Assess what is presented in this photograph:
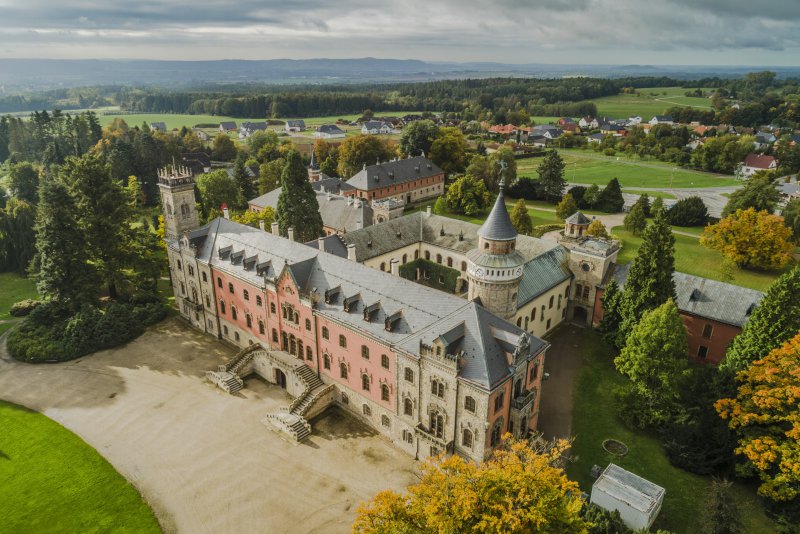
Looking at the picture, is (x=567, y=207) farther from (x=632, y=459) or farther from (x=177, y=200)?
(x=177, y=200)

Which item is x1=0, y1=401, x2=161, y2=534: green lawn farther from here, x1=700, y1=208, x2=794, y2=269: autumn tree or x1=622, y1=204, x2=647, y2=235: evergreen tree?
x1=622, y1=204, x2=647, y2=235: evergreen tree


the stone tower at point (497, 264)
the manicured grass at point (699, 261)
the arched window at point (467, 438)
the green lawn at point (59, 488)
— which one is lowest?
A: the green lawn at point (59, 488)

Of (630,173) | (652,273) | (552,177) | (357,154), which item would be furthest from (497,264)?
(630,173)

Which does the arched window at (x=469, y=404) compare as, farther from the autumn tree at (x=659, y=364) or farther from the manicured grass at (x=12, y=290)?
the manicured grass at (x=12, y=290)

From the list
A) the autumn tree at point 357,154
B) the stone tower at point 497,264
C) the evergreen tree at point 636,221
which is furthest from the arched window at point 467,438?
the autumn tree at point 357,154

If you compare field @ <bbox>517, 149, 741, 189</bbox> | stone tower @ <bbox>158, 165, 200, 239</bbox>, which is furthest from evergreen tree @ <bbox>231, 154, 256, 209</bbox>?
field @ <bbox>517, 149, 741, 189</bbox>

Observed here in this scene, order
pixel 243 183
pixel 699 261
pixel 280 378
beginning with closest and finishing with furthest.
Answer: pixel 280 378 → pixel 699 261 → pixel 243 183

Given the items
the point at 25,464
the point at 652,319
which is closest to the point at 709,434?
the point at 652,319
